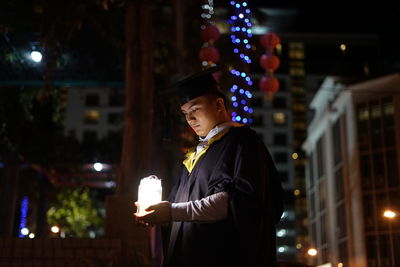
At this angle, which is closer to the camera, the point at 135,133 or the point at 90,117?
the point at 135,133

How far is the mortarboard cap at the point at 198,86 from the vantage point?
3557mm

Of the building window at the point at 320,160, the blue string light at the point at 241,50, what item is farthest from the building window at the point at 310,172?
the blue string light at the point at 241,50

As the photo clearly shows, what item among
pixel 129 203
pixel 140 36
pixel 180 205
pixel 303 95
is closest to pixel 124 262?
pixel 129 203

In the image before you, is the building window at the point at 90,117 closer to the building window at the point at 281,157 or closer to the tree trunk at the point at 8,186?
the building window at the point at 281,157

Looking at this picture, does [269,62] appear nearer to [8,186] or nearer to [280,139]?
[8,186]

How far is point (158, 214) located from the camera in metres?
3.13

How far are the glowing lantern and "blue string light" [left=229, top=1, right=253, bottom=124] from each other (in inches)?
269

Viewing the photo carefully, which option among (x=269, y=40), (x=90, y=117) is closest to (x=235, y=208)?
(x=269, y=40)

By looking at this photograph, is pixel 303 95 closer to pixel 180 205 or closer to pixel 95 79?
pixel 95 79

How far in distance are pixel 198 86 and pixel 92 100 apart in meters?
72.5

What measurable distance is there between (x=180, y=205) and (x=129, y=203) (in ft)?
18.6

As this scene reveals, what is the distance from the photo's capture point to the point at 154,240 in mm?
9945

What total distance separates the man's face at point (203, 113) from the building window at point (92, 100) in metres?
71.9

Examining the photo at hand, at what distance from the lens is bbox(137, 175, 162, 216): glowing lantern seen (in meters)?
3.19
